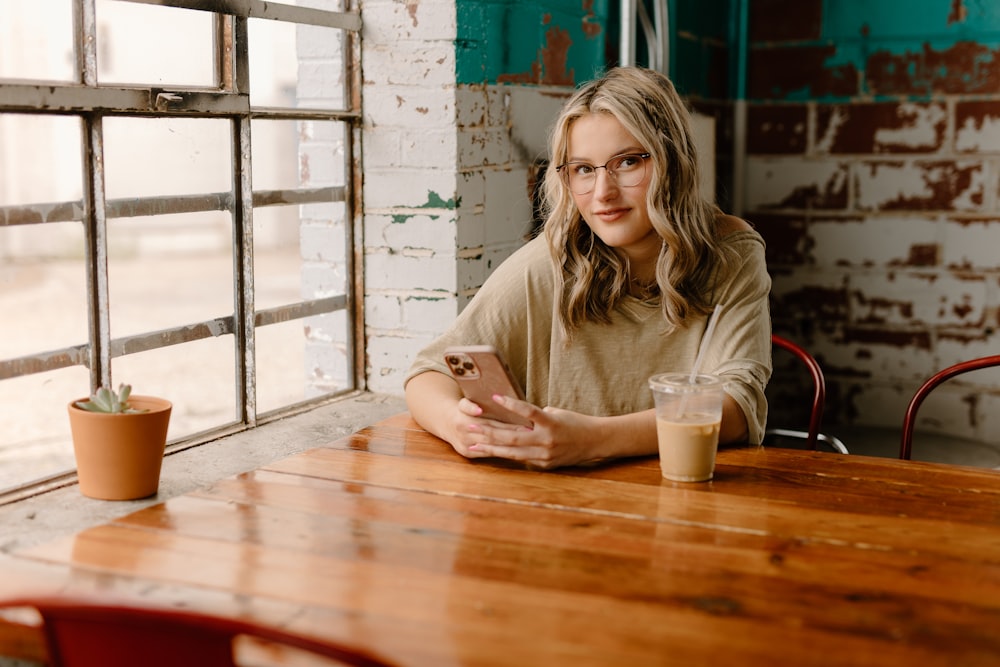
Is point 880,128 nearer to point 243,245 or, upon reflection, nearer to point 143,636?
point 243,245

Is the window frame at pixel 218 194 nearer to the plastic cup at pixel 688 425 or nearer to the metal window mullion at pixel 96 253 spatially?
the metal window mullion at pixel 96 253

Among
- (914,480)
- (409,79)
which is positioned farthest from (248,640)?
(409,79)

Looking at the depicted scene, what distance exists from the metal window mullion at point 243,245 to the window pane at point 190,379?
2cm

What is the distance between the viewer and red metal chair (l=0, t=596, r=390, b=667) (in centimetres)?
79

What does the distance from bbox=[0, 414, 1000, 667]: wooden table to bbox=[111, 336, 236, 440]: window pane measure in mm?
440

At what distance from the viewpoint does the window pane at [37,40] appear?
1.60 metres

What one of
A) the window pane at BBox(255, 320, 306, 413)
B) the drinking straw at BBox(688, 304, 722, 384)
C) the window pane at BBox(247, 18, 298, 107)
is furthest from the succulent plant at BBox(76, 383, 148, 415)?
the drinking straw at BBox(688, 304, 722, 384)

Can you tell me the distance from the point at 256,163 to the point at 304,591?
1183mm

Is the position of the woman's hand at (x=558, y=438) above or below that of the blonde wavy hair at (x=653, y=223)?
below

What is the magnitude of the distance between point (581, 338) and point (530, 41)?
0.82 meters

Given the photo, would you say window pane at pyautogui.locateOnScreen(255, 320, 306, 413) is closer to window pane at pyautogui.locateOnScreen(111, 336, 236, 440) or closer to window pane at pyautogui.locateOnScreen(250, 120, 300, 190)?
window pane at pyautogui.locateOnScreen(111, 336, 236, 440)

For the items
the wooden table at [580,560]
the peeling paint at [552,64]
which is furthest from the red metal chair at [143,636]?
the peeling paint at [552,64]

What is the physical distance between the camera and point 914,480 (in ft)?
5.07

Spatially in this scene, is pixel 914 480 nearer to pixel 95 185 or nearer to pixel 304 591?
pixel 304 591
